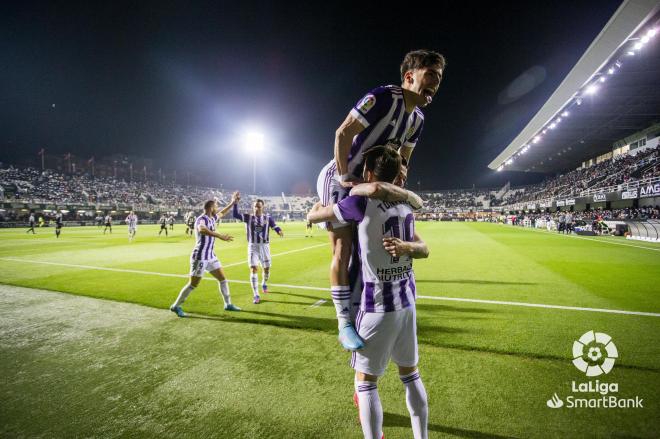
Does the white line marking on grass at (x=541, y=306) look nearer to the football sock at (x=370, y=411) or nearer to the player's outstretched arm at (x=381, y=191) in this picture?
the football sock at (x=370, y=411)

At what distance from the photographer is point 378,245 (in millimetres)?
2266

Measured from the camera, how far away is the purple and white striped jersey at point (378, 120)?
2.60m

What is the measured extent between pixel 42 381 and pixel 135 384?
1213 millimetres

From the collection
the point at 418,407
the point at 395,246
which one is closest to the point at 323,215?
the point at 395,246

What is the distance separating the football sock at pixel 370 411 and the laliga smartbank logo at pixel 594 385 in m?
2.23

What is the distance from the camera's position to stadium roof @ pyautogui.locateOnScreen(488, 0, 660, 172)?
19.5 meters

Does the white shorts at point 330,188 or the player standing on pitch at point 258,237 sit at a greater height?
the white shorts at point 330,188

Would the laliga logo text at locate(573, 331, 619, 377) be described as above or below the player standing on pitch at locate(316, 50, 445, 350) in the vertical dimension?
below

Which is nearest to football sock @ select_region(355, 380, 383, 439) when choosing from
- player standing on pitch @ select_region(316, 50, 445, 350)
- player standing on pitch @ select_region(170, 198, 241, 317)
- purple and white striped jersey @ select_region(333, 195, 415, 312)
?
player standing on pitch @ select_region(316, 50, 445, 350)

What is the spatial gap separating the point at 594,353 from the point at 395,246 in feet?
14.4

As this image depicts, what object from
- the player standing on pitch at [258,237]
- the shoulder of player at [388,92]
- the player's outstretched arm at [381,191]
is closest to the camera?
the player's outstretched arm at [381,191]

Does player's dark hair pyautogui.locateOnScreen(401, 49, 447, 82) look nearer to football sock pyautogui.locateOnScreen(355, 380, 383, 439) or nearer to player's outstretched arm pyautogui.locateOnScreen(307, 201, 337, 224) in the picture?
player's outstretched arm pyautogui.locateOnScreen(307, 201, 337, 224)

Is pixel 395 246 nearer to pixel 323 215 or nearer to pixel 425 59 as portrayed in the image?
pixel 323 215

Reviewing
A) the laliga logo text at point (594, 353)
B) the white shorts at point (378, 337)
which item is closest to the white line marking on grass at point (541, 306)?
the laliga logo text at point (594, 353)
